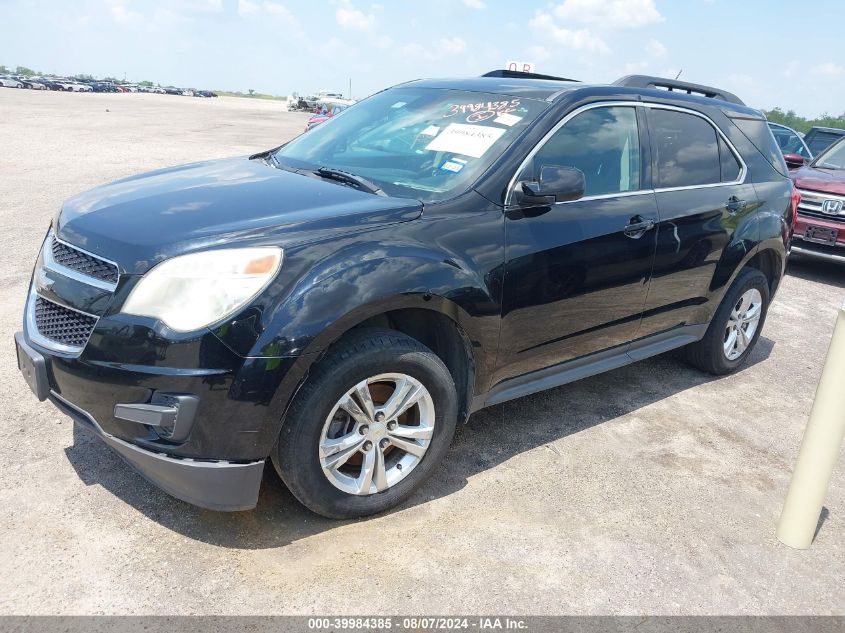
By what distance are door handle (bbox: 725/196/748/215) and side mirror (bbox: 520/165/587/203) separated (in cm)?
167

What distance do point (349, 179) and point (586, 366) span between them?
1645 mm

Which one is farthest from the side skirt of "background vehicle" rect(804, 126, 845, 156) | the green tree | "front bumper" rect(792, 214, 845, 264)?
the green tree

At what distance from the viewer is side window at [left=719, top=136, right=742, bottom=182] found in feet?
14.8

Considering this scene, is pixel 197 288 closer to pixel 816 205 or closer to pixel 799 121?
pixel 816 205

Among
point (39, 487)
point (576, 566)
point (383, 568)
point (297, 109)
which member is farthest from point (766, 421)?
point (297, 109)

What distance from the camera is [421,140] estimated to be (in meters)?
3.61

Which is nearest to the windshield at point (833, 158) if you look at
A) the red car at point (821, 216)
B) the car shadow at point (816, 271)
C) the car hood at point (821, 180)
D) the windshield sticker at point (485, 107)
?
the car hood at point (821, 180)

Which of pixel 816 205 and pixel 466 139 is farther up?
pixel 466 139

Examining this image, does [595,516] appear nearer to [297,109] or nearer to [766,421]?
[766,421]

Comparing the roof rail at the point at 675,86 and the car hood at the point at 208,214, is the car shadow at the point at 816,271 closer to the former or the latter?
the roof rail at the point at 675,86

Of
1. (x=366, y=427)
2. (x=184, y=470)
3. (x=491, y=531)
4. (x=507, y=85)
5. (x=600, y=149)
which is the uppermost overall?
(x=507, y=85)

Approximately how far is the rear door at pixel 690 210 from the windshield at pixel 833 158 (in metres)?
5.53

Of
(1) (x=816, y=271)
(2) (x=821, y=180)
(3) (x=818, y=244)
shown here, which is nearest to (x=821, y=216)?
(3) (x=818, y=244)

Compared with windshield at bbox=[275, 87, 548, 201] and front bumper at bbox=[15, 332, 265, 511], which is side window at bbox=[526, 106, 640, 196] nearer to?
windshield at bbox=[275, 87, 548, 201]
